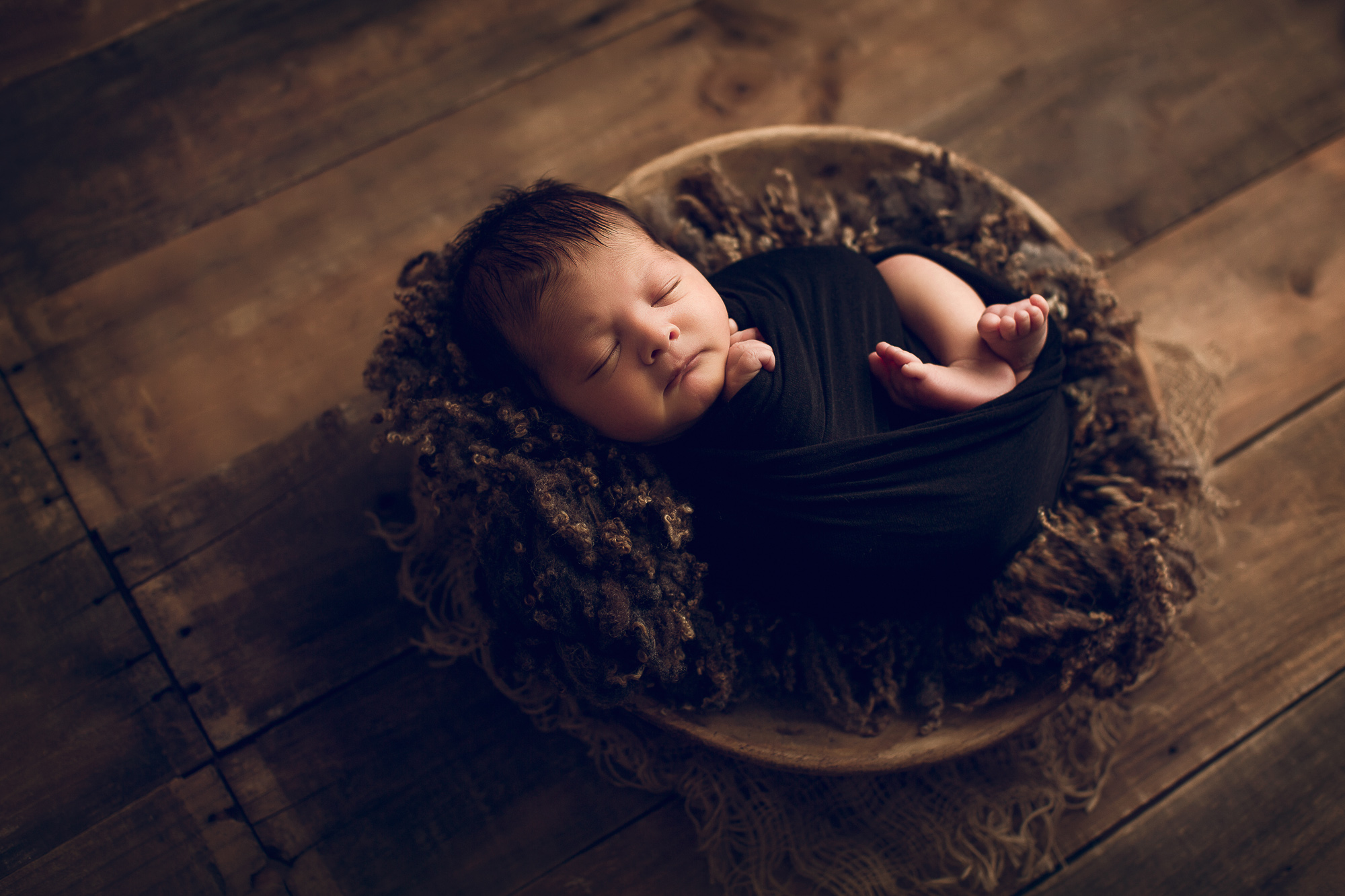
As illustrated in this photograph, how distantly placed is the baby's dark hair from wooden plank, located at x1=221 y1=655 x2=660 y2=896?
0.44m

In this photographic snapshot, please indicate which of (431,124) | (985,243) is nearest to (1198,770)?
(985,243)

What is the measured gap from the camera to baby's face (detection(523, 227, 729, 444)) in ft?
2.61

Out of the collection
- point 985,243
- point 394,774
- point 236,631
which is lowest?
point 394,774

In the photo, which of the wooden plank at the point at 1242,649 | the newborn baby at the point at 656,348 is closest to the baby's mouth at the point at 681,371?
the newborn baby at the point at 656,348

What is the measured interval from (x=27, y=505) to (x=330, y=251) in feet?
1.69

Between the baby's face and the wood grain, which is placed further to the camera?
the wood grain

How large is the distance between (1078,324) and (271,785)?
1.14m

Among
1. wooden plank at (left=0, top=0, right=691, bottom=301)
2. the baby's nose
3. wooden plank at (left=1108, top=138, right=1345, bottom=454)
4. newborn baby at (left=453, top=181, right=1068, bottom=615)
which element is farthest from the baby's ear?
wooden plank at (left=1108, top=138, right=1345, bottom=454)

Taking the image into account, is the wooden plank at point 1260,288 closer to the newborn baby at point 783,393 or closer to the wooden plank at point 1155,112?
the wooden plank at point 1155,112

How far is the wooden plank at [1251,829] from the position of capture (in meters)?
1.00

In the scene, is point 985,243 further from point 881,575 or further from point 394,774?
point 394,774

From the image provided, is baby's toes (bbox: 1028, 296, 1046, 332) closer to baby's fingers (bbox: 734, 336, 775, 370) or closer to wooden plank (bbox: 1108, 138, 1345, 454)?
baby's fingers (bbox: 734, 336, 775, 370)

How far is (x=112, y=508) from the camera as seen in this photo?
1057 millimetres

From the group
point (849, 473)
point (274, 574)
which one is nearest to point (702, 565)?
point (849, 473)
